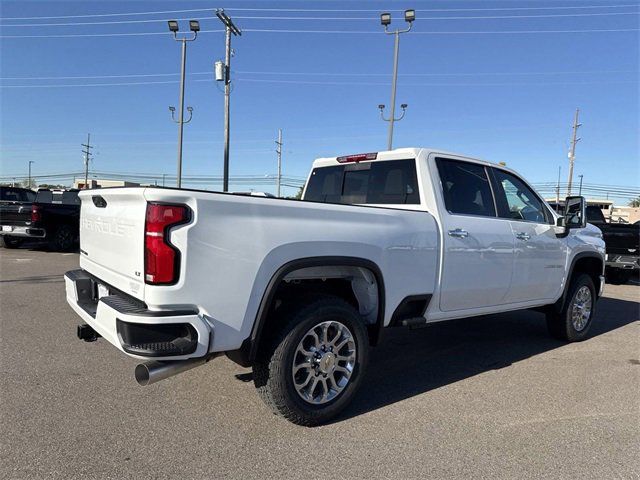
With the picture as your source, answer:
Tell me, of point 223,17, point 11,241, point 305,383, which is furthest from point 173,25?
point 305,383

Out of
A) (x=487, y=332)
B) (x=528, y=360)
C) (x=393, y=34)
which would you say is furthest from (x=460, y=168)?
(x=393, y=34)

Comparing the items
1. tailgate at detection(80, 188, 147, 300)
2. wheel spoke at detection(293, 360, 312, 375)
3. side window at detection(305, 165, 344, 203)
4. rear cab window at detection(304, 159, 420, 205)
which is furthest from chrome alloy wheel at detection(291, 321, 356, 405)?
side window at detection(305, 165, 344, 203)

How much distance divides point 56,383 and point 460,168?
13.2 ft

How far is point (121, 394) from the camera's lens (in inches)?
147

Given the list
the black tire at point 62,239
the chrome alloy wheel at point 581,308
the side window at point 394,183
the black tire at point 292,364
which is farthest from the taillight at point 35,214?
the chrome alloy wheel at point 581,308

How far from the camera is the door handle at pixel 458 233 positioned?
13.5 feet

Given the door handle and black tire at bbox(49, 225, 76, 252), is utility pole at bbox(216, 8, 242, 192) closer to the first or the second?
black tire at bbox(49, 225, 76, 252)

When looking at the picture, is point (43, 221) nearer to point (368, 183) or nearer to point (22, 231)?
point (22, 231)

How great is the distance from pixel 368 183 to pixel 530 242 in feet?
5.98

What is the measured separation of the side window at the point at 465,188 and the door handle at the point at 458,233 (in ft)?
0.67

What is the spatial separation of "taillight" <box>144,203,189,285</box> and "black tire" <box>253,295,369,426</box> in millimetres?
865

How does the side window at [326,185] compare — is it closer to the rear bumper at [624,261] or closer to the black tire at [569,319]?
the black tire at [569,319]

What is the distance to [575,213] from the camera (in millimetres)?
5523

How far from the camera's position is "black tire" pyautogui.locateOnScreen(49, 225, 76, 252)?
12.9 metres
